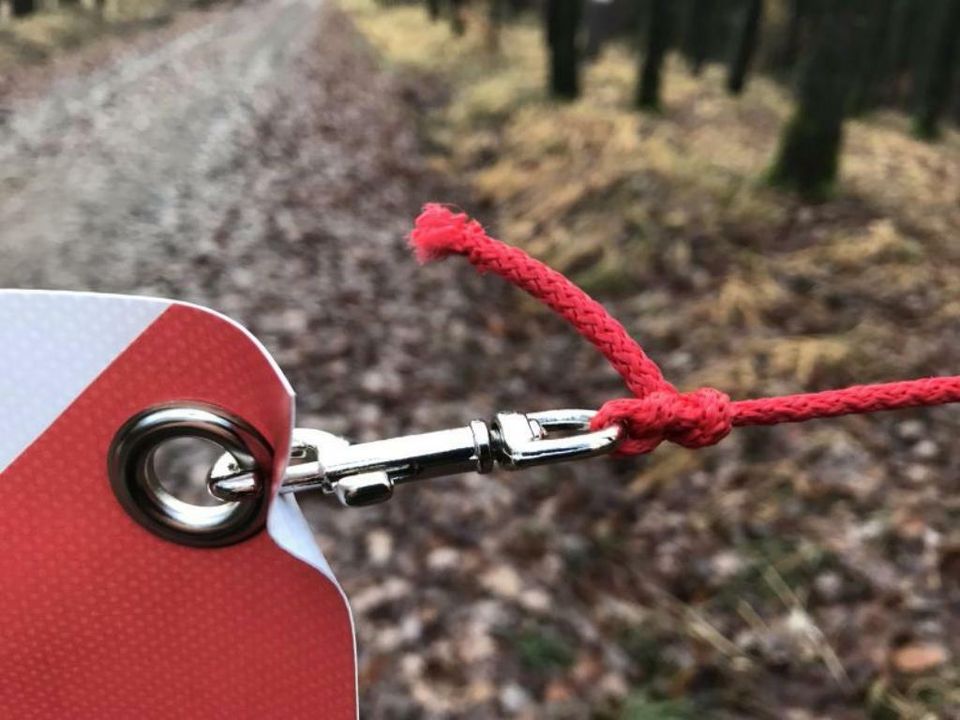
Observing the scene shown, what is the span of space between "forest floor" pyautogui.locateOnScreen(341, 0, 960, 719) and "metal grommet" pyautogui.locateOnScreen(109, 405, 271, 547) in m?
2.11

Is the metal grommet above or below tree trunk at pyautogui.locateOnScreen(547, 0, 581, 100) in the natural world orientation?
above

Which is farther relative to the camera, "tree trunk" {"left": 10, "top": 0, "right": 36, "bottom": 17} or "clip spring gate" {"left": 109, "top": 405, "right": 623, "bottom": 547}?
"tree trunk" {"left": 10, "top": 0, "right": 36, "bottom": 17}

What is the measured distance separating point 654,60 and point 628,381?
9.52 meters

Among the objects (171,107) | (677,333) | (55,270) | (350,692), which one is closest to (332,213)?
(171,107)

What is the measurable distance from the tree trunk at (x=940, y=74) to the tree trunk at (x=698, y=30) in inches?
205

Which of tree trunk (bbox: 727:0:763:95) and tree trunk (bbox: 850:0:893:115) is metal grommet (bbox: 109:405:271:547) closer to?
tree trunk (bbox: 850:0:893:115)

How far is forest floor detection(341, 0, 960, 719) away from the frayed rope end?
2.07 metres

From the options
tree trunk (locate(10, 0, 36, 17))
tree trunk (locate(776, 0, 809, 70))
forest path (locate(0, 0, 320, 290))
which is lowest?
tree trunk (locate(776, 0, 809, 70))

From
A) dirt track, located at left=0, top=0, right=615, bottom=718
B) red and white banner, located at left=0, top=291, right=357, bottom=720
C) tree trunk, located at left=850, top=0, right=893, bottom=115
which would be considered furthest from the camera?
tree trunk, located at left=850, top=0, right=893, bottom=115

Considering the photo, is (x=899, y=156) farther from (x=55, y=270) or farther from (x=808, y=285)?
(x=55, y=270)

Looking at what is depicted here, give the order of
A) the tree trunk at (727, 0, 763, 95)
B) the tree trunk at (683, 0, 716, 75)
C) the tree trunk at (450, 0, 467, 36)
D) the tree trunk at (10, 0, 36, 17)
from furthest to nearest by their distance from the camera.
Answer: the tree trunk at (683, 0, 716, 75)
the tree trunk at (450, 0, 467, 36)
the tree trunk at (727, 0, 763, 95)
the tree trunk at (10, 0, 36, 17)

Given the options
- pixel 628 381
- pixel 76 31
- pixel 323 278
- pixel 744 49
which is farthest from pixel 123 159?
pixel 744 49

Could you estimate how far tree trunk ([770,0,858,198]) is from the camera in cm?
561

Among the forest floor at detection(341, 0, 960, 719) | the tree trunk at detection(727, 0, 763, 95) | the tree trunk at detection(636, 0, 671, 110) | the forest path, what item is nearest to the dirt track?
the forest path
